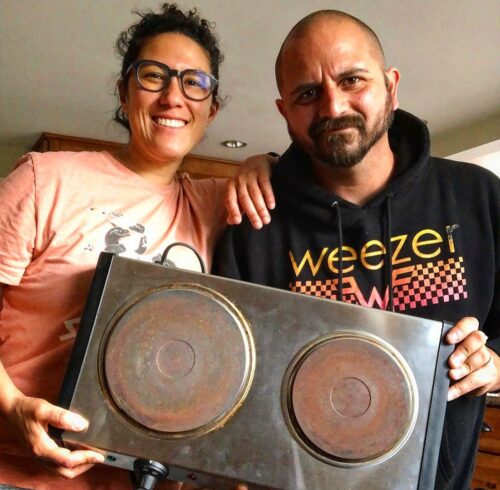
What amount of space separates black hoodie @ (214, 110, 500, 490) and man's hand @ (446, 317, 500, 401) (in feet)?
0.42

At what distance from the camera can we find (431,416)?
1.98 feet

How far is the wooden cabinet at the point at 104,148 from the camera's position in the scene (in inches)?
138

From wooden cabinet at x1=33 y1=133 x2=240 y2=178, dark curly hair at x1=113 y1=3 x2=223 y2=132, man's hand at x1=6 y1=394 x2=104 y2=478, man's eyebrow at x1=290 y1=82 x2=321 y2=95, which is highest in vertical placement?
wooden cabinet at x1=33 y1=133 x2=240 y2=178

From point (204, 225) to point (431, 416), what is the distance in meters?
0.46

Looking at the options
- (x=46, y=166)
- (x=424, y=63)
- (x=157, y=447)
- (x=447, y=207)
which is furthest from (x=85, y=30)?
(x=157, y=447)

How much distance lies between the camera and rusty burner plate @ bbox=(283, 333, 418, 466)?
23.4 inches

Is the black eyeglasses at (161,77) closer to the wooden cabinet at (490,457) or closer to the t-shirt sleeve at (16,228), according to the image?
the t-shirt sleeve at (16,228)

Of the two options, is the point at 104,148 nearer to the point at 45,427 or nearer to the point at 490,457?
the point at 490,457

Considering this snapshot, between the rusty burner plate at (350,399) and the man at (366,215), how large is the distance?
0.67 feet

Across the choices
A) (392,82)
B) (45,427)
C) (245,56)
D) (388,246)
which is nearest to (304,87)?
(392,82)

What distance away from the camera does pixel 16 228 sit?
0.77 metres

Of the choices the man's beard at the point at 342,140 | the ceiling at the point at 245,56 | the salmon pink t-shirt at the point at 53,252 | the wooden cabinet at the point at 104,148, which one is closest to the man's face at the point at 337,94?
the man's beard at the point at 342,140

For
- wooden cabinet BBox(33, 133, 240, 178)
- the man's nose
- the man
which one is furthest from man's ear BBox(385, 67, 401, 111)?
wooden cabinet BBox(33, 133, 240, 178)

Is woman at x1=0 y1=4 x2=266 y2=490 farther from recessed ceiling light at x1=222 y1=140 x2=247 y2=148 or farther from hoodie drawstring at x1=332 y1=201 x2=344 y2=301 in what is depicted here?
recessed ceiling light at x1=222 y1=140 x2=247 y2=148
